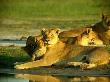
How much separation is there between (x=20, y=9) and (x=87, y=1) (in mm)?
934

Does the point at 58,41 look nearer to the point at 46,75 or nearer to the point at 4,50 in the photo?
the point at 46,75

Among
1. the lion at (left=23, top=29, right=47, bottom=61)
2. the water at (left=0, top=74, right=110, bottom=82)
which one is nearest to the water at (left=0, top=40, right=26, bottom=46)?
the lion at (left=23, top=29, right=47, bottom=61)

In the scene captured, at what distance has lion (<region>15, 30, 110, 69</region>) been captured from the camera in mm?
6434

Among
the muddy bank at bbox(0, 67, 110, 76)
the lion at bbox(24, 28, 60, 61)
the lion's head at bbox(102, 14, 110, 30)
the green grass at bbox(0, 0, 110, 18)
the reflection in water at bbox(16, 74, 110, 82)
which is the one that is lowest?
the reflection in water at bbox(16, 74, 110, 82)

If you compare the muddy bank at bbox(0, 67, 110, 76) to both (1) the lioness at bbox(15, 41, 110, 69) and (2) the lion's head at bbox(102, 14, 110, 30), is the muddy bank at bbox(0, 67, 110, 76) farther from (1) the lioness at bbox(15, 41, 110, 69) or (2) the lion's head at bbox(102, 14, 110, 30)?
(2) the lion's head at bbox(102, 14, 110, 30)

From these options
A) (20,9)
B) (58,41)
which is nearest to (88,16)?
(20,9)

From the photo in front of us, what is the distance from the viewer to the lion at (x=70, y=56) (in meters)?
6.43

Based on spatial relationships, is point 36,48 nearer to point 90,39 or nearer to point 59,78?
point 59,78

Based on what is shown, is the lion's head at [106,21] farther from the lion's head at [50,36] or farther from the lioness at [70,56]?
the lion's head at [50,36]

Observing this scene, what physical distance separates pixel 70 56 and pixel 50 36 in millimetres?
279

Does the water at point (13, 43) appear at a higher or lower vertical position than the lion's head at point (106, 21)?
lower

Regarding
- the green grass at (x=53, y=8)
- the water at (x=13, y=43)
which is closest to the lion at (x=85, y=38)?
the water at (x=13, y=43)

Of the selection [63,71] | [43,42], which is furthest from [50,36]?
[63,71]

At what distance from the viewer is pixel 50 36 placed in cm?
651
